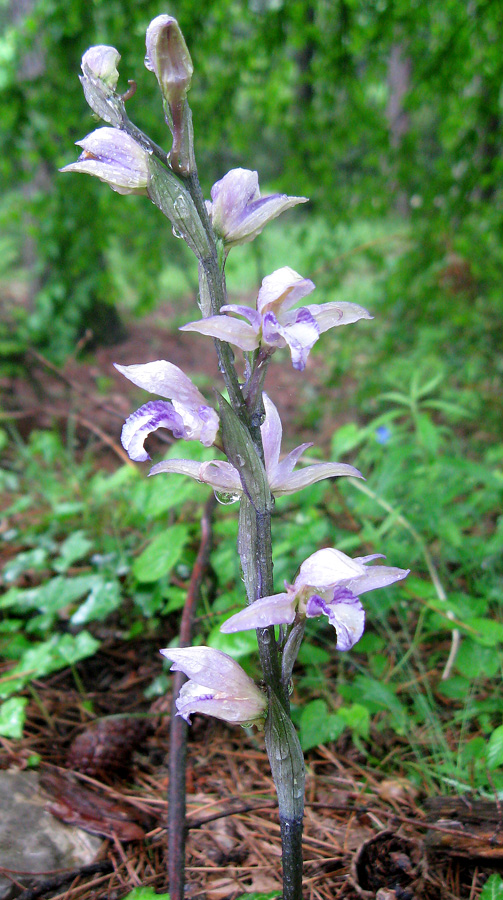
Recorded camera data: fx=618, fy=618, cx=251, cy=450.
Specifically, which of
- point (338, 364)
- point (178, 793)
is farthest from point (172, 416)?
point (338, 364)

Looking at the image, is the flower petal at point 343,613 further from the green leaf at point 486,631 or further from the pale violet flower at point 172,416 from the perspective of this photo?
the green leaf at point 486,631

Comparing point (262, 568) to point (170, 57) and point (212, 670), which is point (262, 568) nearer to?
point (212, 670)

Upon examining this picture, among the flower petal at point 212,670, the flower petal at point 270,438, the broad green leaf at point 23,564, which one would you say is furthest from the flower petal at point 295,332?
the broad green leaf at point 23,564

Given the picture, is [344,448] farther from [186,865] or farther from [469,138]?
[469,138]

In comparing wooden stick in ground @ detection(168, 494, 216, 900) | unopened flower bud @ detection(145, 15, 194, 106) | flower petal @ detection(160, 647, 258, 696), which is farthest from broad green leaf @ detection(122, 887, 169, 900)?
unopened flower bud @ detection(145, 15, 194, 106)

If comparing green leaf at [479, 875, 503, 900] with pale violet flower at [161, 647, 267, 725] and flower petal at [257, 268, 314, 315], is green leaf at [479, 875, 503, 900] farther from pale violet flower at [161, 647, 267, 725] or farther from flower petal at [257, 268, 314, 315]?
flower petal at [257, 268, 314, 315]
